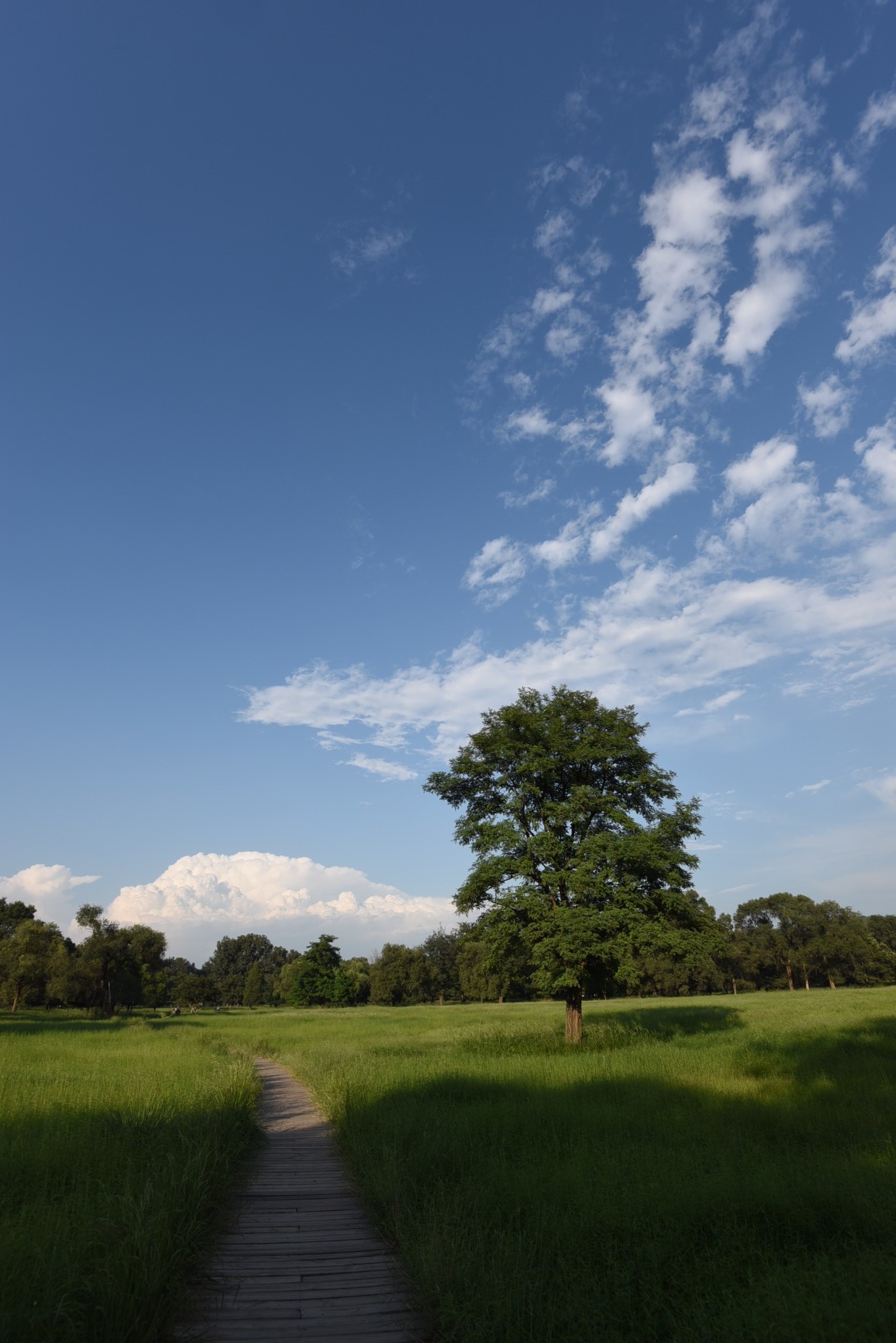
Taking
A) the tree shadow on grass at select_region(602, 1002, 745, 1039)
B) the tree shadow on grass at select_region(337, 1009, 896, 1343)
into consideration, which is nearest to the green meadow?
the tree shadow on grass at select_region(337, 1009, 896, 1343)

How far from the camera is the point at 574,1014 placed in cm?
2600

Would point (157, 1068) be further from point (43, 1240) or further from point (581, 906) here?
point (43, 1240)

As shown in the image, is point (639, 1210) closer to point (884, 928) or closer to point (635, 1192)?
point (635, 1192)

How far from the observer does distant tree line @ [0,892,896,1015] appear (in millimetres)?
71875

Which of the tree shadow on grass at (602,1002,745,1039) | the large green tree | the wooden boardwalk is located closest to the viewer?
the wooden boardwalk

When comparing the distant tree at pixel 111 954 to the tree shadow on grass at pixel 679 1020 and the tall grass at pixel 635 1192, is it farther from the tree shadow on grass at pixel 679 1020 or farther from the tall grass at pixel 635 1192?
the tall grass at pixel 635 1192

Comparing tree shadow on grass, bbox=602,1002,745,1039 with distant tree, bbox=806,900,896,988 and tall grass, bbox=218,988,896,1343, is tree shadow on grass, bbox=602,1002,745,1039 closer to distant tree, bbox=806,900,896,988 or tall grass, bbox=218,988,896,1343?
tall grass, bbox=218,988,896,1343

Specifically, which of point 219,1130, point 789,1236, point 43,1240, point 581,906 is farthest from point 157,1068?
point 789,1236

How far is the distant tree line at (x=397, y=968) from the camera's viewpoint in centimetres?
7188

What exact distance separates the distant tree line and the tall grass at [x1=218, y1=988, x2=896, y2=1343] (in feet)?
161

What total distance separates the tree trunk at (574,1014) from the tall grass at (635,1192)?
7.29 metres

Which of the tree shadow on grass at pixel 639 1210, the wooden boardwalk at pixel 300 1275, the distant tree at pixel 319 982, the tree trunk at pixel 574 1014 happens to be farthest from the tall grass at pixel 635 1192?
the distant tree at pixel 319 982

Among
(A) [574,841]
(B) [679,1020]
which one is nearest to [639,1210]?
(A) [574,841]

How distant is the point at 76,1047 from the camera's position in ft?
94.3
